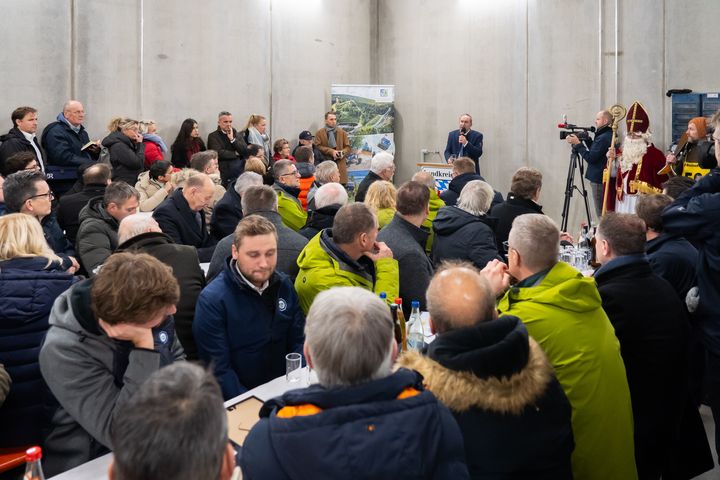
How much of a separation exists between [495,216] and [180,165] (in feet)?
17.5

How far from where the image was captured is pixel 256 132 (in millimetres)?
9742

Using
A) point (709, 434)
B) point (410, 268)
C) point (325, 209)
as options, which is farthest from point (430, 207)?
point (709, 434)

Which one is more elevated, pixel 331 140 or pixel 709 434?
pixel 331 140

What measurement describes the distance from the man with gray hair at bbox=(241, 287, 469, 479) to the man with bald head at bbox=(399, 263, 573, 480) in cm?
29

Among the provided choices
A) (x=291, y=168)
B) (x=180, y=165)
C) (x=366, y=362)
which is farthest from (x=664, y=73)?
(x=366, y=362)

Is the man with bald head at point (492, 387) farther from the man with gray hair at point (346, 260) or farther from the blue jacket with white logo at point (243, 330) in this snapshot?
the man with gray hair at point (346, 260)

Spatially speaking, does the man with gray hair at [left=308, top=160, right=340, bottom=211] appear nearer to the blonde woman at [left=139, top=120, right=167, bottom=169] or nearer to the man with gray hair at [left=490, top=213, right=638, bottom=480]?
the blonde woman at [left=139, top=120, right=167, bottom=169]

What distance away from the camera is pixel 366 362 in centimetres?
148

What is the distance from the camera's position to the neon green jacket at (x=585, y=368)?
2266mm

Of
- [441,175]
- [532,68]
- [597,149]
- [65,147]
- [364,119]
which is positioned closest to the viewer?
[65,147]

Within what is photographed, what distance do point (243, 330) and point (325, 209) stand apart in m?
1.93

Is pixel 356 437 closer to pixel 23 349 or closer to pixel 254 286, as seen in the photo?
pixel 254 286

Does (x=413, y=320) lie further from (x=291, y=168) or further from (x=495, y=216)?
(x=291, y=168)

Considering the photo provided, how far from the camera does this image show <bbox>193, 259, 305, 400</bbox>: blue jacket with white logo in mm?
2838
